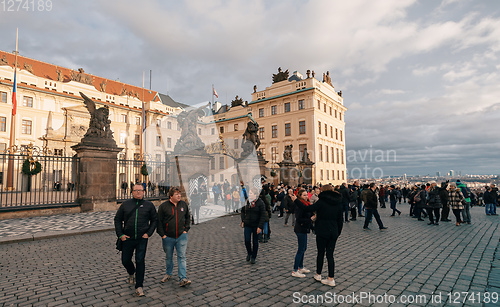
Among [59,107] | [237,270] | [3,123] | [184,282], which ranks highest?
[59,107]

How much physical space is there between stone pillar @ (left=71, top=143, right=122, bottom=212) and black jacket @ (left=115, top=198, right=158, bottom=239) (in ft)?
33.2

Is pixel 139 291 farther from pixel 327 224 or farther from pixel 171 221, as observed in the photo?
pixel 327 224

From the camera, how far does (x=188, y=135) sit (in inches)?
663

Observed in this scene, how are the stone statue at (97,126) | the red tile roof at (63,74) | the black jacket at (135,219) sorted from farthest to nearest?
the red tile roof at (63,74), the stone statue at (97,126), the black jacket at (135,219)

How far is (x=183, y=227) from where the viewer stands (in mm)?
4895

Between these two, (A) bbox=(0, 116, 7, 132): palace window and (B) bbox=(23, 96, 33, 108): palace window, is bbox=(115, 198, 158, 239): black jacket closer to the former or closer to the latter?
(A) bbox=(0, 116, 7, 132): palace window

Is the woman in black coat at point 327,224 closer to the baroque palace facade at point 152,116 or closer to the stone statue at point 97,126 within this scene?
the stone statue at point 97,126

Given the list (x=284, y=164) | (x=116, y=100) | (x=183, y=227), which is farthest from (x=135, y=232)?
(x=116, y=100)

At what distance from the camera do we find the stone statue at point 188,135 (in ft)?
54.7

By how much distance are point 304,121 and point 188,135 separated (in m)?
32.5

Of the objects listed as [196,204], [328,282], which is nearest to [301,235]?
[328,282]

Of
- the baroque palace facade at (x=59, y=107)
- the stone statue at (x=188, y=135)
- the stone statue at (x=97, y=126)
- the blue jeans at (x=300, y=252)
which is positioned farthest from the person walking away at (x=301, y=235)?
the baroque palace facade at (x=59, y=107)

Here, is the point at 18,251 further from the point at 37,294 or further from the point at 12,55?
the point at 12,55

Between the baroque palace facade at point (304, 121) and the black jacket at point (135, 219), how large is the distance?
39.5 meters
